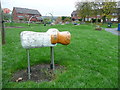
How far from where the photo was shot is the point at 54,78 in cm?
288

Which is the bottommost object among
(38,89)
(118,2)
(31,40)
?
(38,89)

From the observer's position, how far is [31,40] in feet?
8.54

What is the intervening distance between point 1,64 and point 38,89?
1.83 metres

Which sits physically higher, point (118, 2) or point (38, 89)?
point (118, 2)

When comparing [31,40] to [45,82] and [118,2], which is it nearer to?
[45,82]

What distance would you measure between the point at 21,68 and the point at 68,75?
136cm

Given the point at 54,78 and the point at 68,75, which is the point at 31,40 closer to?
the point at 54,78

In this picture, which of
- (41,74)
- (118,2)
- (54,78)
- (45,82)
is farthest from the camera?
(118,2)

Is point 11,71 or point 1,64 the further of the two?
point 1,64

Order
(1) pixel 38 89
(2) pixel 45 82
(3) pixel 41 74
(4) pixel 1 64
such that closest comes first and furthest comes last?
(1) pixel 38 89, (2) pixel 45 82, (3) pixel 41 74, (4) pixel 1 64

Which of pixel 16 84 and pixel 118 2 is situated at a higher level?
pixel 118 2

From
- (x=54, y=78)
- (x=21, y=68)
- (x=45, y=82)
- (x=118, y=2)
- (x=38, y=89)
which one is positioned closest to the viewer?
(x=38, y=89)

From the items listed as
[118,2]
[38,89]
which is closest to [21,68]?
[38,89]

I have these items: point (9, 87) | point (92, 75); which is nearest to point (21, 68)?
point (9, 87)
